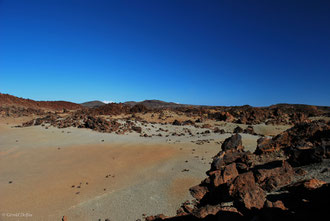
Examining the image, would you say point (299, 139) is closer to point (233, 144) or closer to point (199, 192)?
point (233, 144)

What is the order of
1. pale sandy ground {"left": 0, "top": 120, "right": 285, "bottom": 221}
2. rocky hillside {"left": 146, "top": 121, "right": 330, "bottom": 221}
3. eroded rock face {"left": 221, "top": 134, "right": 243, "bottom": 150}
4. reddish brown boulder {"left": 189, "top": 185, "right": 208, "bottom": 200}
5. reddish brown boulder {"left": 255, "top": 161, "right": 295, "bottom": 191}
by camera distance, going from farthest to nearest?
eroded rock face {"left": 221, "top": 134, "right": 243, "bottom": 150} → reddish brown boulder {"left": 189, "top": 185, "right": 208, "bottom": 200} → pale sandy ground {"left": 0, "top": 120, "right": 285, "bottom": 221} → reddish brown boulder {"left": 255, "top": 161, "right": 295, "bottom": 191} → rocky hillside {"left": 146, "top": 121, "right": 330, "bottom": 221}

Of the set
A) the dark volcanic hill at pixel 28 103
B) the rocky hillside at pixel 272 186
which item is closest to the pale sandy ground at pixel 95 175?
the rocky hillside at pixel 272 186

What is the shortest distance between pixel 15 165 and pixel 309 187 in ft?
44.7

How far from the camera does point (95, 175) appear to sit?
9.12 m

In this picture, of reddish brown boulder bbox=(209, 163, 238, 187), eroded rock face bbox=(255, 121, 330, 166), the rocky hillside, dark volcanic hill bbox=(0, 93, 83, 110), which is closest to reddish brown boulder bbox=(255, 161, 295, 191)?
the rocky hillside

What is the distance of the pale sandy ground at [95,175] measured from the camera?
246 inches

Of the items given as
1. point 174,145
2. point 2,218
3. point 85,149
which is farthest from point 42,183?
point 174,145

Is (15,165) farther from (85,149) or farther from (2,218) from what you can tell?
(2,218)

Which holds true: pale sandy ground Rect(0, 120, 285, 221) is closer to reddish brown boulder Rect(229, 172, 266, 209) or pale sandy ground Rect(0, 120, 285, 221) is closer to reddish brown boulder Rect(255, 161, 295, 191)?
reddish brown boulder Rect(229, 172, 266, 209)

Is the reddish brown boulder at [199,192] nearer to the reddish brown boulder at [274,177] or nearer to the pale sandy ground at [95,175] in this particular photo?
the pale sandy ground at [95,175]

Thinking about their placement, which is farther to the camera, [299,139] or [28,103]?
[28,103]

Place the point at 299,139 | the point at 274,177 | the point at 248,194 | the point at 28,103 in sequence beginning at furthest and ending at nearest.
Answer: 1. the point at 28,103
2. the point at 299,139
3. the point at 274,177
4. the point at 248,194

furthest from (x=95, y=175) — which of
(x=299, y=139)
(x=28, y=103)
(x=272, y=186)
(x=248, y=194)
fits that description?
(x=28, y=103)

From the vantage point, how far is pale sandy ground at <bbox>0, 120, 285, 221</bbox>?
625 centimetres
